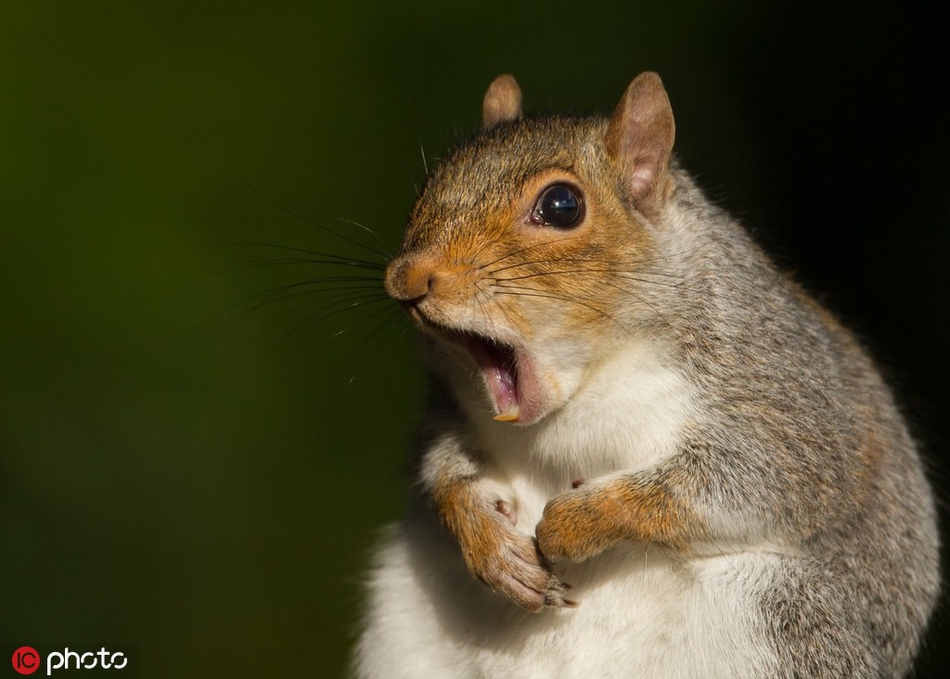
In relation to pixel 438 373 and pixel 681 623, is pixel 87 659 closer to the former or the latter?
pixel 438 373

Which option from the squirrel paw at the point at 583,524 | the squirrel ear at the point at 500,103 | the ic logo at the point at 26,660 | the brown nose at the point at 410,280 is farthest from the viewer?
the ic logo at the point at 26,660

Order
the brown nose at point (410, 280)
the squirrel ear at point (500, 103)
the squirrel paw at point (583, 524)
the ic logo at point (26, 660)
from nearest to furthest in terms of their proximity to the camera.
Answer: the brown nose at point (410, 280) < the squirrel paw at point (583, 524) < the squirrel ear at point (500, 103) < the ic logo at point (26, 660)

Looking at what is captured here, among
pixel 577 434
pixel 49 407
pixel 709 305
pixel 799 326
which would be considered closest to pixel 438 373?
pixel 577 434

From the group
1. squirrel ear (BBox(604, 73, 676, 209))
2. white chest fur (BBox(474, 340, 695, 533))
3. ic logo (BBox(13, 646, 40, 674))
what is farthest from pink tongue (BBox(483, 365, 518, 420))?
ic logo (BBox(13, 646, 40, 674))

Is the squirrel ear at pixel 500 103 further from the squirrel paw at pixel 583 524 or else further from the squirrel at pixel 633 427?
the squirrel paw at pixel 583 524

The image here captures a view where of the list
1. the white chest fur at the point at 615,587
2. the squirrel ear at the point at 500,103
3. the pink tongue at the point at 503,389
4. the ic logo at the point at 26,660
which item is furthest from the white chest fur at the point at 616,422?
the ic logo at the point at 26,660

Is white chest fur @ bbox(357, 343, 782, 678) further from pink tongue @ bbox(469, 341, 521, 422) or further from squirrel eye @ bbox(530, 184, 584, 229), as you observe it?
squirrel eye @ bbox(530, 184, 584, 229)

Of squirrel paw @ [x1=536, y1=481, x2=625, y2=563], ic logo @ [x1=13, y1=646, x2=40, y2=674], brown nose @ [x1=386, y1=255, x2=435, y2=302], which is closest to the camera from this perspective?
brown nose @ [x1=386, y1=255, x2=435, y2=302]
